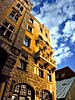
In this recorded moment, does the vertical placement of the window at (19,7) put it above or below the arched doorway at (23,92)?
above

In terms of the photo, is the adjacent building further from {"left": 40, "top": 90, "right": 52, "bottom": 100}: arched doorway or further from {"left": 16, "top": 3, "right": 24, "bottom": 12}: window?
{"left": 16, "top": 3, "right": 24, "bottom": 12}: window

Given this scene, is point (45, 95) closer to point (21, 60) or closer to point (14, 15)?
point (21, 60)

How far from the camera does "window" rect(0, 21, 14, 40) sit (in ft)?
57.5

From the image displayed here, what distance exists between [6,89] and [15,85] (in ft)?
5.85

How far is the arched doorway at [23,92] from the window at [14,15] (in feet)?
31.0

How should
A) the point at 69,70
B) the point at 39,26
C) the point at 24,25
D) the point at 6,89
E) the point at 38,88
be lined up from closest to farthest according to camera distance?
the point at 6,89
the point at 38,88
the point at 24,25
the point at 39,26
the point at 69,70

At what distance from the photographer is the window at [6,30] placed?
690 inches

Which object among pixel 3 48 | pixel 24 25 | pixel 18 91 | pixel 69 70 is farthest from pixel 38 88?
pixel 69 70

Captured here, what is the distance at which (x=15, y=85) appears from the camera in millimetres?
15914

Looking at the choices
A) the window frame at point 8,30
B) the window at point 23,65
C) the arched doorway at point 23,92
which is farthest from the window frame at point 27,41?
the arched doorway at point 23,92

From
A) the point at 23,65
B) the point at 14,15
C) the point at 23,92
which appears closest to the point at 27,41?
the point at 14,15

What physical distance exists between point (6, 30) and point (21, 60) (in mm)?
4211

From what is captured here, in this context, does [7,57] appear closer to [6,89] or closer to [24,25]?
[6,89]

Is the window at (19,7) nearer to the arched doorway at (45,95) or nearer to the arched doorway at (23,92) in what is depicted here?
the arched doorway at (23,92)
